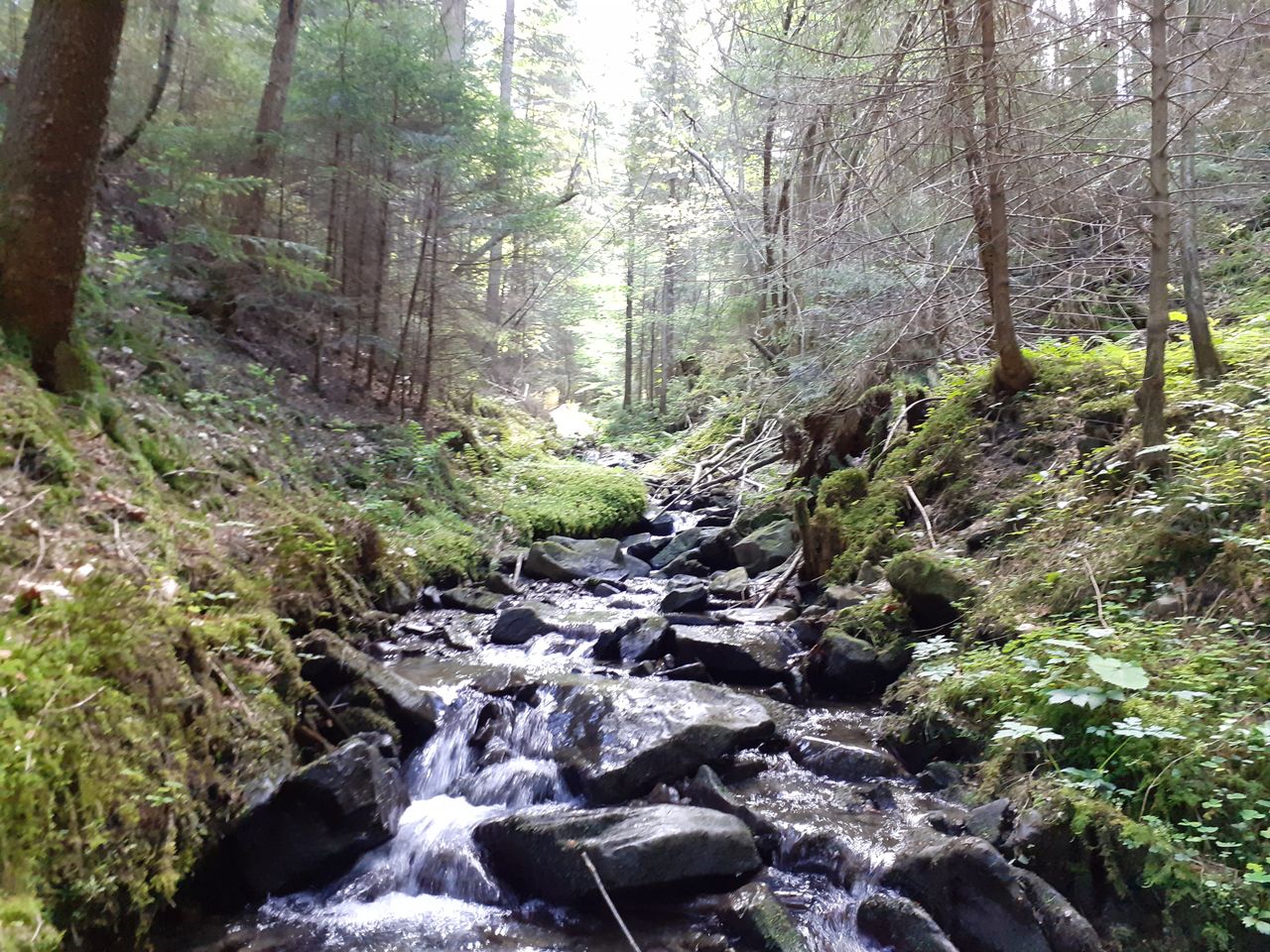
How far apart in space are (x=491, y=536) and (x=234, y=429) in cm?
458

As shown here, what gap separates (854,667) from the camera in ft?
21.9

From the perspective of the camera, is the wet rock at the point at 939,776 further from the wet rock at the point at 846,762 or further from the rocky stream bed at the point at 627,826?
the wet rock at the point at 846,762

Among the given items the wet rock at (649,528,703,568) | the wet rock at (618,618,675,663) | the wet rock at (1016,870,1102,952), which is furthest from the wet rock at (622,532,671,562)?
the wet rock at (1016,870,1102,952)

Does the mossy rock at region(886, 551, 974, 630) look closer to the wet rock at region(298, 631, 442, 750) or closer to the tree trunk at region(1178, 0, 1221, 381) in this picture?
the tree trunk at region(1178, 0, 1221, 381)

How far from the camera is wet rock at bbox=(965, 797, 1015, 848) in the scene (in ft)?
13.6

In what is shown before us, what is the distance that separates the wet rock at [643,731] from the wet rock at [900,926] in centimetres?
171

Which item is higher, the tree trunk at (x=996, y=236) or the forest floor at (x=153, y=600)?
the tree trunk at (x=996, y=236)

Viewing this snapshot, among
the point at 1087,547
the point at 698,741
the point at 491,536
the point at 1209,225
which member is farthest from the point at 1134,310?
the point at 491,536

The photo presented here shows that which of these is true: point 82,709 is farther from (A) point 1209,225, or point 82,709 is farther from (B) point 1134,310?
(B) point 1134,310

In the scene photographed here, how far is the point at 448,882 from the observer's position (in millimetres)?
4473

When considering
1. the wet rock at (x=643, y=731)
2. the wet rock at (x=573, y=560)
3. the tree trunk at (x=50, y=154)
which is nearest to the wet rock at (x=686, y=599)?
the wet rock at (x=573, y=560)

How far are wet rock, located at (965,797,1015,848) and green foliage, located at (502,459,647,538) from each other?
9.44 meters

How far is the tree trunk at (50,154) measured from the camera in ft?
16.8

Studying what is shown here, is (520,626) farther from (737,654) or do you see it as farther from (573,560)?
(573,560)
